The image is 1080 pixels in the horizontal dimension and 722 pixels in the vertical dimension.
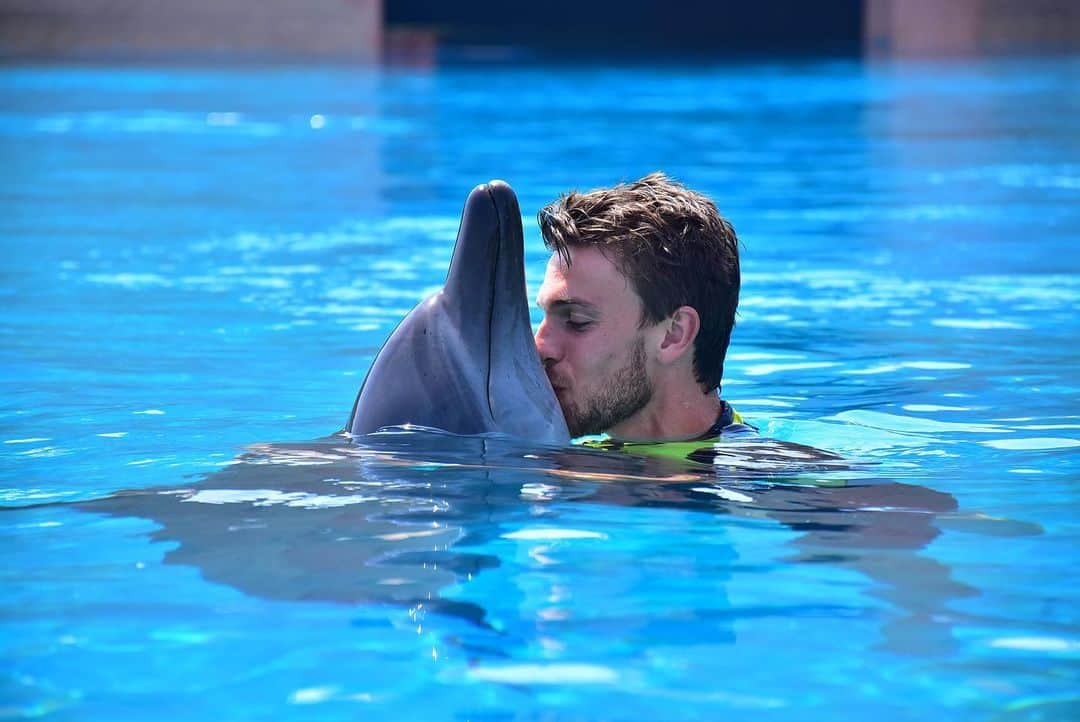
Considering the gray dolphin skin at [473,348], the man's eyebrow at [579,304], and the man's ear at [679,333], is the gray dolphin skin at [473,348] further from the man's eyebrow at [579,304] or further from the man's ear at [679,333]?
the man's ear at [679,333]

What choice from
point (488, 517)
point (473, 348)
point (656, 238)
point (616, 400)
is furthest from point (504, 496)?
point (656, 238)

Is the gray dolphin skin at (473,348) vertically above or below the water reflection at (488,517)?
above

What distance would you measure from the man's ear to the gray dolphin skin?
1.47 ft

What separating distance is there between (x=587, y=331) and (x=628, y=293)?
154 millimetres

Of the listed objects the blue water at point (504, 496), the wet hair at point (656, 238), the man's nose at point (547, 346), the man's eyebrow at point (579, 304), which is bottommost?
the blue water at point (504, 496)

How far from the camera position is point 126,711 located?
2955mm

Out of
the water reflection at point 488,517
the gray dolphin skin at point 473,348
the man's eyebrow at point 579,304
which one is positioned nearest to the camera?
the water reflection at point 488,517

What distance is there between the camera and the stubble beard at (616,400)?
4.46 m

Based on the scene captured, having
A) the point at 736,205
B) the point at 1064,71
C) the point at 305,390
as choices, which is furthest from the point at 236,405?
the point at 1064,71

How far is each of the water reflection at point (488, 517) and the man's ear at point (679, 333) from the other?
30 centimetres

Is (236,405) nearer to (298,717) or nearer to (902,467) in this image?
(902,467)

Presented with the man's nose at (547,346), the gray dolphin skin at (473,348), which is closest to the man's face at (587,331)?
the man's nose at (547,346)

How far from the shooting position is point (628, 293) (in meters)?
4.39

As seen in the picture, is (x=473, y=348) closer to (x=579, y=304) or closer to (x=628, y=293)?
(x=579, y=304)
